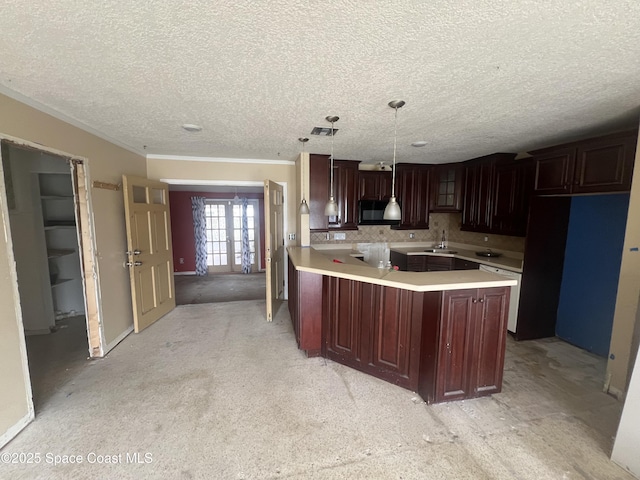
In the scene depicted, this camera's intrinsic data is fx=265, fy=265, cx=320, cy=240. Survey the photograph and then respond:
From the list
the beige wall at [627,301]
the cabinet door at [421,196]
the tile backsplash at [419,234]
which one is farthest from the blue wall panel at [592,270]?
the cabinet door at [421,196]

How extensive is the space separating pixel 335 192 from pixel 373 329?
2.38 meters

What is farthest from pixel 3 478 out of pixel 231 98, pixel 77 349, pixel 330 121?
pixel 330 121

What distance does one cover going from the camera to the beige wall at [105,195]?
2.09 m

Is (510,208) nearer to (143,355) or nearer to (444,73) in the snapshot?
(444,73)

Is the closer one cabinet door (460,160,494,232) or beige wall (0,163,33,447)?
beige wall (0,163,33,447)

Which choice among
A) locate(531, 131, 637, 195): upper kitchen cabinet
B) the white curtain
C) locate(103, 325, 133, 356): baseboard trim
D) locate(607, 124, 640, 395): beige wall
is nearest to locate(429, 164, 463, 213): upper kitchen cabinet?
locate(531, 131, 637, 195): upper kitchen cabinet

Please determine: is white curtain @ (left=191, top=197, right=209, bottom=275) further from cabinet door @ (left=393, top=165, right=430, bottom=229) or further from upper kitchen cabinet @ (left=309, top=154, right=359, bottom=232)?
cabinet door @ (left=393, top=165, right=430, bottom=229)

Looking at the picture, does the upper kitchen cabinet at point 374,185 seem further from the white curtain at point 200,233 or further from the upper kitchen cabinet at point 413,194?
the white curtain at point 200,233

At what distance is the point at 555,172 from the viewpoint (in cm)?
283

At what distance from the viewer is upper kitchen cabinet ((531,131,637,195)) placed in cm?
227

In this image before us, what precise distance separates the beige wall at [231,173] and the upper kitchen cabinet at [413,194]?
178cm

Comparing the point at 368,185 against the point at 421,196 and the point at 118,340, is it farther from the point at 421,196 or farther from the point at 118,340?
the point at 118,340

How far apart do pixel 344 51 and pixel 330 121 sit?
1067 mm

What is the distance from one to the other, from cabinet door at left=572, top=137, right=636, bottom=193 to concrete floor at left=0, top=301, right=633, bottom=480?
1767 millimetres
